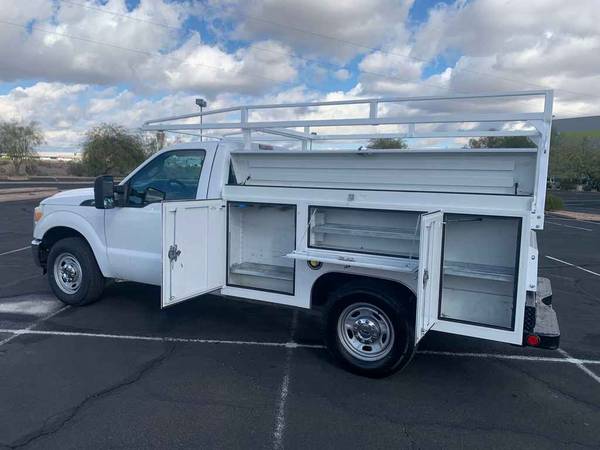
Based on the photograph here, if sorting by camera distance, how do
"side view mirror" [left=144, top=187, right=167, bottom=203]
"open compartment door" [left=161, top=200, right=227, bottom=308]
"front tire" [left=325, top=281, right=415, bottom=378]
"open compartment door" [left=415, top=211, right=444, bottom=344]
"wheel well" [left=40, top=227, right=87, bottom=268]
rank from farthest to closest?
1. "wheel well" [left=40, top=227, right=87, bottom=268]
2. "side view mirror" [left=144, top=187, right=167, bottom=203]
3. "open compartment door" [left=161, top=200, right=227, bottom=308]
4. "front tire" [left=325, top=281, right=415, bottom=378]
5. "open compartment door" [left=415, top=211, right=444, bottom=344]

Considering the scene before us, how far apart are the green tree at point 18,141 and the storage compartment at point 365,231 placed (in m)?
62.7

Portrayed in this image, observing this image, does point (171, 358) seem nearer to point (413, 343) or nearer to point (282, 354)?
point (282, 354)

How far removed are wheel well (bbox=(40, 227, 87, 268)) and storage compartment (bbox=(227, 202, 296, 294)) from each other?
2491 mm

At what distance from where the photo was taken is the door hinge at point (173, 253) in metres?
4.55

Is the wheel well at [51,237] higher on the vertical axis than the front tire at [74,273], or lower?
higher

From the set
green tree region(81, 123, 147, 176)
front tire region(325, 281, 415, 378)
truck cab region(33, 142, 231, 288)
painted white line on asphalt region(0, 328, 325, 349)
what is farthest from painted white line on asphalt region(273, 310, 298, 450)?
green tree region(81, 123, 147, 176)

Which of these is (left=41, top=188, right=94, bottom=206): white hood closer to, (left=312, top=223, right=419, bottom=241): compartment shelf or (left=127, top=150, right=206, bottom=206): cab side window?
(left=127, top=150, right=206, bottom=206): cab side window

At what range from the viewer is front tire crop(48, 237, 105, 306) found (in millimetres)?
6348

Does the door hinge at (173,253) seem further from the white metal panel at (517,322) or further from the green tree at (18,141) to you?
the green tree at (18,141)

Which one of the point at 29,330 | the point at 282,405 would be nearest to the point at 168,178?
the point at 29,330

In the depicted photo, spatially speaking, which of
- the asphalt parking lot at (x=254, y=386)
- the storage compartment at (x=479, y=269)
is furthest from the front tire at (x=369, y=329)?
the storage compartment at (x=479, y=269)

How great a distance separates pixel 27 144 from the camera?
195 feet

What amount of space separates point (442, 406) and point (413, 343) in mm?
548

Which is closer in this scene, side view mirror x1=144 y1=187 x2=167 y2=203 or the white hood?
side view mirror x1=144 y1=187 x2=167 y2=203
